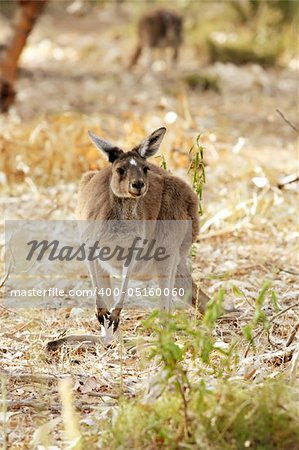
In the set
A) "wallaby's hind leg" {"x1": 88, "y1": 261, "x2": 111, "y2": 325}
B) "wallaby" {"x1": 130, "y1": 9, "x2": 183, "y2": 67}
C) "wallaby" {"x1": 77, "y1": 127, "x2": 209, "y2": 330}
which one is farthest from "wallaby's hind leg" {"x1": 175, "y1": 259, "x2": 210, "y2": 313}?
"wallaby" {"x1": 130, "y1": 9, "x2": 183, "y2": 67}

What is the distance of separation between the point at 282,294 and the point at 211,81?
270 inches

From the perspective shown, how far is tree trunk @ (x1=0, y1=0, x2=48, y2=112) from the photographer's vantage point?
8.45m

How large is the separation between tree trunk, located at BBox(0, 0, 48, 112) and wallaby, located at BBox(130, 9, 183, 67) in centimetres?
421

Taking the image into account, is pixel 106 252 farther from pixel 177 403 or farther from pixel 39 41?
pixel 39 41

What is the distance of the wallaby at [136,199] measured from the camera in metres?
3.52

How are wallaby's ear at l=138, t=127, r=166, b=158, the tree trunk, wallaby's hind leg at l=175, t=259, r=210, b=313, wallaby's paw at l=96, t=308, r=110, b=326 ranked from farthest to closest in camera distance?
the tree trunk
wallaby's hind leg at l=175, t=259, r=210, b=313
wallaby's paw at l=96, t=308, r=110, b=326
wallaby's ear at l=138, t=127, r=166, b=158

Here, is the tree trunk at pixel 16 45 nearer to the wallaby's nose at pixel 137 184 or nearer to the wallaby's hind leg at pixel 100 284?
the wallaby's hind leg at pixel 100 284

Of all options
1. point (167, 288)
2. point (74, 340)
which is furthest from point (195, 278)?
point (74, 340)

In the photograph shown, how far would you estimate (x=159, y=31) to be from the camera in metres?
13.3

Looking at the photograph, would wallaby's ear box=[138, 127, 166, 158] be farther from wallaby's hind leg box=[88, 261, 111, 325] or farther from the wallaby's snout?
wallaby's hind leg box=[88, 261, 111, 325]

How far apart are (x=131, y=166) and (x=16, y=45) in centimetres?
550

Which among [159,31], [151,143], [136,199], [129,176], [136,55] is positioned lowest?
[136,199]

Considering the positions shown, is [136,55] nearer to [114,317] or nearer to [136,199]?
[136,199]

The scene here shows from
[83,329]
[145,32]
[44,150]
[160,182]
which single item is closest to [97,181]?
[160,182]
